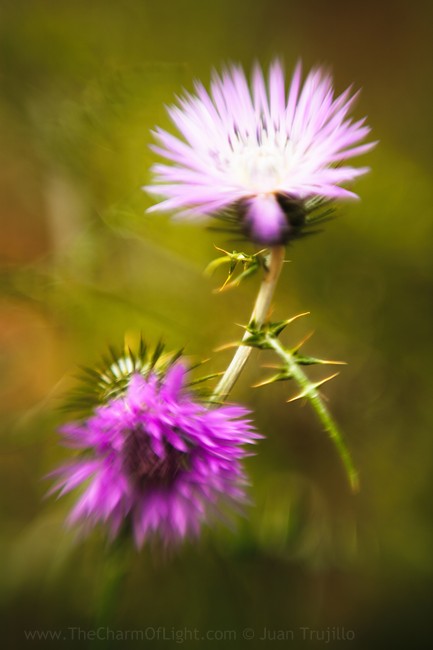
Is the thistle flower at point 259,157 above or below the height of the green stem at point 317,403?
above

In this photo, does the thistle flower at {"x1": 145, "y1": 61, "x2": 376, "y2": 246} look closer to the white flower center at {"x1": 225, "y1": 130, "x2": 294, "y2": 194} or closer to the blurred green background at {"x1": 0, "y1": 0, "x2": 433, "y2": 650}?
the white flower center at {"x1": 225, "y1": 130, "x2": 294, "y2": 194}

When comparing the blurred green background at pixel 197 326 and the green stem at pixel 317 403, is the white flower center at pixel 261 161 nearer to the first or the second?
the green stem at pixel 317 403

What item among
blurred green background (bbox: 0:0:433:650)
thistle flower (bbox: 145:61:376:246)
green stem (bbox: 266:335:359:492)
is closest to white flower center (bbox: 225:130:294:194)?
thistle flower (bbox: 145:61:376:246)

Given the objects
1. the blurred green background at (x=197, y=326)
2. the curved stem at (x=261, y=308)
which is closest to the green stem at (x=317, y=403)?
the curved stem at (x=261, y=308)

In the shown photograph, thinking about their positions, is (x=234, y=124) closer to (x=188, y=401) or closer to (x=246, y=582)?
(x=188, y=401)

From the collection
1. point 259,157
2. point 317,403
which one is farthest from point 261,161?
point 317,403
